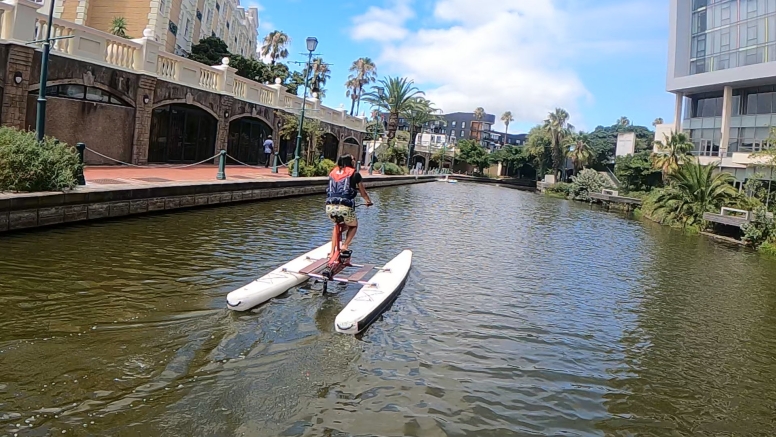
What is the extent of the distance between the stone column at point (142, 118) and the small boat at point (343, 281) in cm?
1365

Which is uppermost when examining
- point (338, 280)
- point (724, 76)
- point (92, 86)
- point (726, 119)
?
point (724, 76)

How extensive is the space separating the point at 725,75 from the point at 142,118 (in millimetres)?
42633

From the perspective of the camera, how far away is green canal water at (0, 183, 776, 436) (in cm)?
392

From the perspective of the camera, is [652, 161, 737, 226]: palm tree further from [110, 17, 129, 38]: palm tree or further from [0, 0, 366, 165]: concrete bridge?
[110, 17, 129, 38]: palm tree

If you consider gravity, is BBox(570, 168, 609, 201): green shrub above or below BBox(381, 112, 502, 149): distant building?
below

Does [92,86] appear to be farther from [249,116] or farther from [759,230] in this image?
[759,230]

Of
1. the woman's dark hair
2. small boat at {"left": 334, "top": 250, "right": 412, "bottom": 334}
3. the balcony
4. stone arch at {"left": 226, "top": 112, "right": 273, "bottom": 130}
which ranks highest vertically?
the balcony

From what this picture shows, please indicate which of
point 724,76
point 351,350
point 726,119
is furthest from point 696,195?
point 351,350

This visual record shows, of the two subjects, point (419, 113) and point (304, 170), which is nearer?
point (304, 170)

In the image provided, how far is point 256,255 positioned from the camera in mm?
9477

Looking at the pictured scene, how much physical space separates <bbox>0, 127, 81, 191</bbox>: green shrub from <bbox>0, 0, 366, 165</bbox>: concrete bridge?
5611mm

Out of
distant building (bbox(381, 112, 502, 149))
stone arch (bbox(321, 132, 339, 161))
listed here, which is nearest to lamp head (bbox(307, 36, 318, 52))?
stone arch (bbox(321, 132, 339, 161))

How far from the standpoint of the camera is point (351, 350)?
5359 millimetres

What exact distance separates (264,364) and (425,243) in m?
8.64
